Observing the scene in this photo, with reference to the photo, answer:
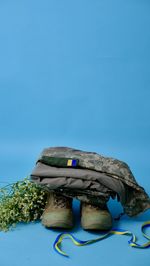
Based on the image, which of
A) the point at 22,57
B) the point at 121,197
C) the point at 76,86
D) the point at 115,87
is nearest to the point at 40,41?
the point at 22,57

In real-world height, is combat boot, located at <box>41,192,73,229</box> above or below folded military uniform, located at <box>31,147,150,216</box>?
below

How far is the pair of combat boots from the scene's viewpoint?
1.73m

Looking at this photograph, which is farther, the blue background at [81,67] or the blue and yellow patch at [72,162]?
the blue background at [81,67]

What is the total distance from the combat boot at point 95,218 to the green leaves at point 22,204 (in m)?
0.20

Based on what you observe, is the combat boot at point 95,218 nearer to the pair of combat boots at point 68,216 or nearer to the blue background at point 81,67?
the pair of combat boots at point 68,216

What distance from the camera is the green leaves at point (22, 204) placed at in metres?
1.79

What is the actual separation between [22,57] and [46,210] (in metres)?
1.26

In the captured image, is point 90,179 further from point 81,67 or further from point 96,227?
point 81,67

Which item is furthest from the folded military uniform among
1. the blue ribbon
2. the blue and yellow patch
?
the blue ribbon

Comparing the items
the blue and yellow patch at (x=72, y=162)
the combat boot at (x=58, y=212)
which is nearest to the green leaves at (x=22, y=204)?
the combat boot at (x=58, y=212)

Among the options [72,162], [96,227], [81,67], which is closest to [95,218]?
[96,227]

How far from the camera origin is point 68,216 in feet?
5.77

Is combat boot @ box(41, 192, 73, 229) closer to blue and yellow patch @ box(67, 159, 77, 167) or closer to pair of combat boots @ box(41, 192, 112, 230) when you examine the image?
pair of combat boots @ box(41, 192, 112, 230)

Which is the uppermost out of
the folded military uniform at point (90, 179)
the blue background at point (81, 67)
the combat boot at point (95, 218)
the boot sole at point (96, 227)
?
the blue background at point (81, 67)
